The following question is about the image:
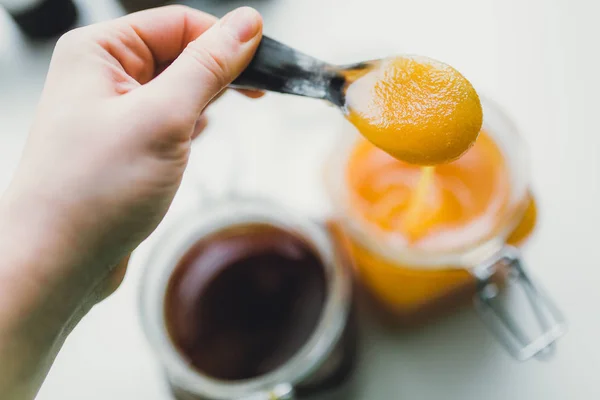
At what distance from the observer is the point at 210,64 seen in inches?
17.2

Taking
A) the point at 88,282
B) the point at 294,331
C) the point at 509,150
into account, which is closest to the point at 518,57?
the point at 509,150

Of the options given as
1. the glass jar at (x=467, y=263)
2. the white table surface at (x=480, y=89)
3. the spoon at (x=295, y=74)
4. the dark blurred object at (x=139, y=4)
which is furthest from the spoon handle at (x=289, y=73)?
the dark blurred object at (x=139, y=4)

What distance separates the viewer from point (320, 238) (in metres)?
0.58

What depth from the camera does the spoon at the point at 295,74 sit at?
1.54 feet

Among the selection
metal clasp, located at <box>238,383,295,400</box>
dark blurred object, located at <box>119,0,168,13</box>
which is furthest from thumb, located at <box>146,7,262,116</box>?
dark blurred object, located at <box>119,0,168,13</box>

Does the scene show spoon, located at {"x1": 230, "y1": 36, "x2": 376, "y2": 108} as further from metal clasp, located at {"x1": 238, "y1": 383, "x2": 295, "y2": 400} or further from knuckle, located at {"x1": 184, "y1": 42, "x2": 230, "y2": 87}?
metal clasp, located at {"x1": 238, "y1": 383, "x2": 295, "y2": 400}

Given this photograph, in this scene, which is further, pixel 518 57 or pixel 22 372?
pixel 518 57

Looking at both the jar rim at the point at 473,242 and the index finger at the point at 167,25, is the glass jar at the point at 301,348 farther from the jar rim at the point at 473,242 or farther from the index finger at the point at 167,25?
the index finger at the point at 167,25

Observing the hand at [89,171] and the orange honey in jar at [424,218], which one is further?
the orange honey in jar at [424,218]

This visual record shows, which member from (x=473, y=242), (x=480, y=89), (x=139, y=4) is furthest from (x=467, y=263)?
(x=139, y=4)

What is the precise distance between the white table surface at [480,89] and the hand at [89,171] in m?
0.21

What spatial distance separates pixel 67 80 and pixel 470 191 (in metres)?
0.37

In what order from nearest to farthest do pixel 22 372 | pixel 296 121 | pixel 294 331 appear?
1. pixel 22 372
2. pixel 294 331
3. pixel 296 121

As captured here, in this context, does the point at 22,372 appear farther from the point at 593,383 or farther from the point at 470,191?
the point at 593,383
